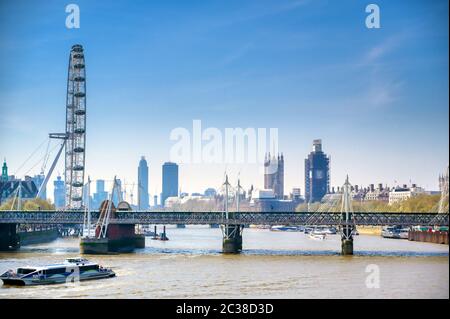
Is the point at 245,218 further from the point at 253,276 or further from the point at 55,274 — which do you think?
the point at 55,274

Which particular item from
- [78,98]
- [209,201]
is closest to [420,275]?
[78,98]

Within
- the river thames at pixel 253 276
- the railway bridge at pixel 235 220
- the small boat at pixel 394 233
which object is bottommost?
the river thames at pixel 253 276

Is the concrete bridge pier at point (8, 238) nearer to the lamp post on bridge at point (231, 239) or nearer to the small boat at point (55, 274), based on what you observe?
the lamp post on bridge at point (231, 239)

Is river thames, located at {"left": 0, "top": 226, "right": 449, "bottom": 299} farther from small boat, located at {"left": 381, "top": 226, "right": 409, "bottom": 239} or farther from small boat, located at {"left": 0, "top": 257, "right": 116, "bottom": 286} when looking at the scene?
small boat, located at {"left": 381, "top": 226, "right": 409, "bottom": 239}

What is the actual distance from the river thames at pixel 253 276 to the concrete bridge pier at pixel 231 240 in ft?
8.08

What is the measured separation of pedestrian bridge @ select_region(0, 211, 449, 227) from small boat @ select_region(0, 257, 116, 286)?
18267 millimetres

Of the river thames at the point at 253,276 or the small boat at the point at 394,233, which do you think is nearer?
the river thames at the point at 253,276

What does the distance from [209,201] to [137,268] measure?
150883mm

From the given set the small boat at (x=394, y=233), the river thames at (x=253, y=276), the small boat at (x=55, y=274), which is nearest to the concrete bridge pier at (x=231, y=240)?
the river thames at (x=253, y=276)

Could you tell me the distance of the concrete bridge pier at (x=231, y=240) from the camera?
54.4 metres

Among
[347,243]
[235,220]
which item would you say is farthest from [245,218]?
[347,243]
